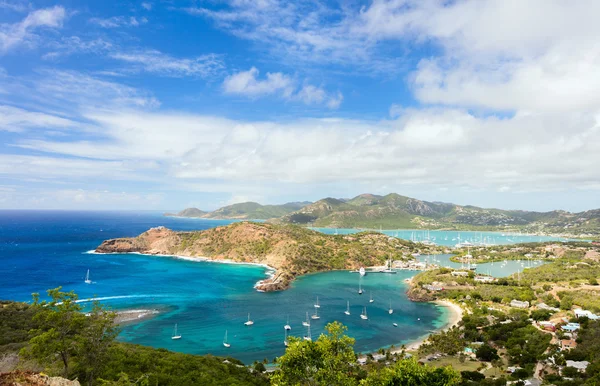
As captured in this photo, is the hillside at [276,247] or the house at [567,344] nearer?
the house at [567,344]

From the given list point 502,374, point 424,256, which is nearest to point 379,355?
point 502,374

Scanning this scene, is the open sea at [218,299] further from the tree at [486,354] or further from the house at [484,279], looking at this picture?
the house at [484,279]

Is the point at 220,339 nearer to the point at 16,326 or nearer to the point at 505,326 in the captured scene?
the point at 16,326

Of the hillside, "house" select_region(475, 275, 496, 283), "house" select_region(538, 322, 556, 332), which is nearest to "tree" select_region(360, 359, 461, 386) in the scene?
"house" select_region(538, 322, 556, 332)

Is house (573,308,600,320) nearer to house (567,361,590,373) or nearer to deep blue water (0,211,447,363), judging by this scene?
deep blue water (0,211,447,363)

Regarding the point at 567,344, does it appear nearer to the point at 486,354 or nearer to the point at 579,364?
the point at 579,364

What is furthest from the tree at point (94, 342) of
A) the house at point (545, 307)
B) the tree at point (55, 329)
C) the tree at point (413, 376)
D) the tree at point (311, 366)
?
the house at point (545, 307)
